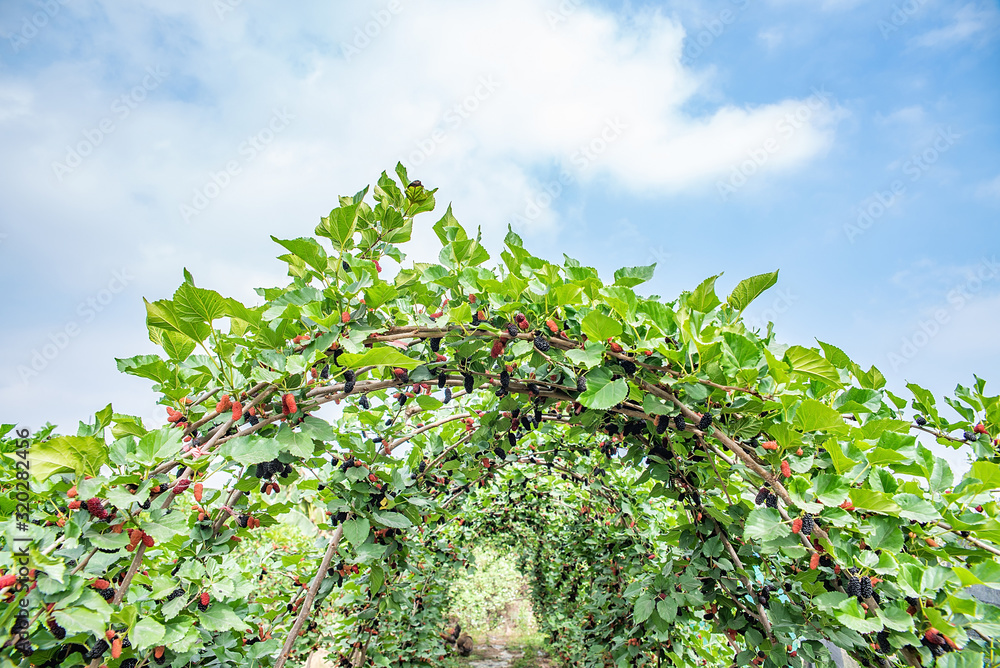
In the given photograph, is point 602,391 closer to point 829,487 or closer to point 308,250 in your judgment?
point 829,487

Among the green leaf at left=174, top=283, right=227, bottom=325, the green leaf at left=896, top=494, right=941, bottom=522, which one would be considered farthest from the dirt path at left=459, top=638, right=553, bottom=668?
the green leaf at left=174, top=283, right=227, bottom=325

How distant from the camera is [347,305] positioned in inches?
44.3

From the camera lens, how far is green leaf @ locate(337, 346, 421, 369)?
101 cm

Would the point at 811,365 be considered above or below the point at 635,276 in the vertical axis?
below

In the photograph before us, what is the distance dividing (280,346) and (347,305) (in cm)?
17

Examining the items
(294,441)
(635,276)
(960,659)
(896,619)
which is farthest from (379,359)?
(960,659)

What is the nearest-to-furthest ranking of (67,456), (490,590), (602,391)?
(67,456) < (602,391) < (490,590)

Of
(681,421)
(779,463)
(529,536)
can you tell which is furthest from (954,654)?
(529,536)

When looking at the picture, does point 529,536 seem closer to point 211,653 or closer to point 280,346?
point 211,653

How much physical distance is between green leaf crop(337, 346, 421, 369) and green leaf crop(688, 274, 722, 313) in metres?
0.63

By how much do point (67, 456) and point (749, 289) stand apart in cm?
142

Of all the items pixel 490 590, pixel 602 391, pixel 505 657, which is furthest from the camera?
pixel 490 590

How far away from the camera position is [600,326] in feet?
3.42

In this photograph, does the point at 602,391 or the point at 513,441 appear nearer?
the point at 602,391
